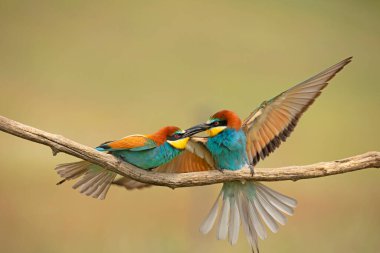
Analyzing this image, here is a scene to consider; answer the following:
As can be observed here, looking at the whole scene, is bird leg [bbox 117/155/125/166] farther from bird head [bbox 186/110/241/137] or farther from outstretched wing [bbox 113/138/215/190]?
bird head [bbox 186/110/241/137]

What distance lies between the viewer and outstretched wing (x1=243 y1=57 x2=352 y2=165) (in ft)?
6.29

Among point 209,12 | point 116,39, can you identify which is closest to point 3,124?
point 116,39

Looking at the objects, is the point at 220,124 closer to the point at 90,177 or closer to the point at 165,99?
the point at 90,177

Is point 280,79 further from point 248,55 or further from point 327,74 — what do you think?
point 327,74

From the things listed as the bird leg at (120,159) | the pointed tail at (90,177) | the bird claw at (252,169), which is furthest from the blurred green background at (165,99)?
the bird claw at (252,169)

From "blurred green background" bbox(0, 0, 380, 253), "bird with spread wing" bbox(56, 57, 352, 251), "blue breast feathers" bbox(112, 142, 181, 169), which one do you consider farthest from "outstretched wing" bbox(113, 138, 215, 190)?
"blurred green background" bbox(0, 0, 380, 253)

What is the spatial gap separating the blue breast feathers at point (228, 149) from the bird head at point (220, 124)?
1 cm

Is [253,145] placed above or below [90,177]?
above

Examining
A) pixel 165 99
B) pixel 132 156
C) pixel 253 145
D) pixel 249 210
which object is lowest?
pixel 249 210

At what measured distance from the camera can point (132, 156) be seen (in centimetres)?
174

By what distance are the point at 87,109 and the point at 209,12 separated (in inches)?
36.3

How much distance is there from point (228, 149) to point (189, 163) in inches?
5.8

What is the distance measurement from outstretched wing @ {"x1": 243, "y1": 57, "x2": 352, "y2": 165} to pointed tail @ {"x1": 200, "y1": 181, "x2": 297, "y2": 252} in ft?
0.42

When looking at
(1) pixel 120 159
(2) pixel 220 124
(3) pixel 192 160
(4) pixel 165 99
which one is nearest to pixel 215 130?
(2) pixel 220 124
